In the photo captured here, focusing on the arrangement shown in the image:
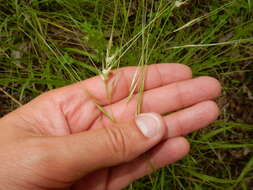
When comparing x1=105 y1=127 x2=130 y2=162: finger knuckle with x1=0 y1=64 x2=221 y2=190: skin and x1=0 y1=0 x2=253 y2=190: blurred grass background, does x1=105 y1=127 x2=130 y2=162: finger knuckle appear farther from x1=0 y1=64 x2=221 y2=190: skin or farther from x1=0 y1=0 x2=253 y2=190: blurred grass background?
x1=0 y1=0 x2=253 y2=190: blurred grass background

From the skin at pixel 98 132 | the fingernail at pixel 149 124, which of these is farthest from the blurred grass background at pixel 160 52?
the fingernail at pixel 149 124

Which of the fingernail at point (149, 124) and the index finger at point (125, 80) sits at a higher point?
the index finger at point (125, 80)

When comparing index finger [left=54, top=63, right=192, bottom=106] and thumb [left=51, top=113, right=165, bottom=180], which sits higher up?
index finger [left=54, top=63, right=192, bottom=106]

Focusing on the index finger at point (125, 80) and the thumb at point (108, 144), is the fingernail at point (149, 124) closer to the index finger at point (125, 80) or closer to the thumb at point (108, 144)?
the thumb at point (108, 144)

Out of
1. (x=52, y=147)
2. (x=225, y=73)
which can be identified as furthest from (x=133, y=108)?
(x=225, y=73)

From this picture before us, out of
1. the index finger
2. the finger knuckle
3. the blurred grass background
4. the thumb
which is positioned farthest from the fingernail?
the blurred grass background

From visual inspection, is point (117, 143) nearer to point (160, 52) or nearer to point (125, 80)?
point (125, 80)

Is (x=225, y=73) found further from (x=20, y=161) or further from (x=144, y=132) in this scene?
(x=20, y=161)
